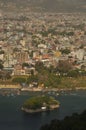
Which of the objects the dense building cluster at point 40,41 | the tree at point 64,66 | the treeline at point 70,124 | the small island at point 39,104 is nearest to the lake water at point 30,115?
the small island at point 39,104

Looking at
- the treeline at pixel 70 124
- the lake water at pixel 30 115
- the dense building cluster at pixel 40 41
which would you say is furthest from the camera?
the dense building cluster at pixel 40 41

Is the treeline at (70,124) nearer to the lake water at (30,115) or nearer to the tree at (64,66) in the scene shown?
the lake water at (30,115)

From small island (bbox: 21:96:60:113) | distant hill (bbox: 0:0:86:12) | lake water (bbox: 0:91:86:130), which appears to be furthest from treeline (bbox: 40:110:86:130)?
distant hill (bbox: 0:0:86:12)

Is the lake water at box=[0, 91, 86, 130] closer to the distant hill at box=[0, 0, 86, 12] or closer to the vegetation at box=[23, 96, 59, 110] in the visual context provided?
the vegetation at box=[23, 96, 59, 110]

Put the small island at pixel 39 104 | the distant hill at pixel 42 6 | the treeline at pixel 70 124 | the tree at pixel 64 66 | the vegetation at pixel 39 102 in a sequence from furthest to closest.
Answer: the distant hill at pixel 42 6 < the tree at pixel 64 66 < the vegetation at pixel 39 102 < the small island at pixel 39 104 < the treeline at pixel 70 124

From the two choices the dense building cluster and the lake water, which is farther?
the dense building cluster

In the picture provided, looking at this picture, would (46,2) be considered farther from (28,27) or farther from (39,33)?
(39,33)
